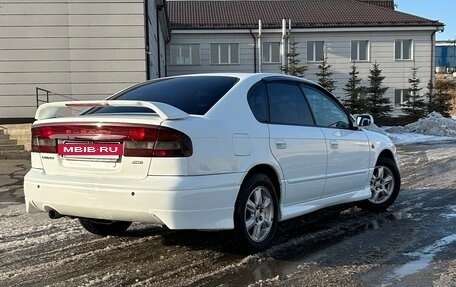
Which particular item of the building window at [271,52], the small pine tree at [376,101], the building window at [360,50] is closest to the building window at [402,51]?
the building window at [360,50]

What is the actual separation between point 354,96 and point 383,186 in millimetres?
22733

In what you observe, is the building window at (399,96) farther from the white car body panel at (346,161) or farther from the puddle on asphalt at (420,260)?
the puddle on asphalt at (420,260)

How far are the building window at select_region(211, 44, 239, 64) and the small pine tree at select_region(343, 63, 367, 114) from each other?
6.96 meters

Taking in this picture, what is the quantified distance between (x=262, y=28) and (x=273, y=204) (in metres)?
29.1

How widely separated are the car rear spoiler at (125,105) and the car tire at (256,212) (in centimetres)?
89

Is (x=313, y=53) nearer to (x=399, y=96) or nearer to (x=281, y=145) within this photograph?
(x=399, y=96)

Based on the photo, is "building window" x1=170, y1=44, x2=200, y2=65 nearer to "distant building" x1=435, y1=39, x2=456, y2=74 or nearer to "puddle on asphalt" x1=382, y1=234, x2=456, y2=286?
"puddle on asphalt" x1=382, y1=234, x2=456, y2=286

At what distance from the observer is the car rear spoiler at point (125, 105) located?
14.1ft

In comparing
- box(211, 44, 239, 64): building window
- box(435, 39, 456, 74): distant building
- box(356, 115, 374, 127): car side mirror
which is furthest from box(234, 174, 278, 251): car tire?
box(435, 39, 456, 74): distant building

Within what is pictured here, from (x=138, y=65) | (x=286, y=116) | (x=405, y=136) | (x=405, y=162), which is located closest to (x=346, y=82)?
(x=405, y=136)

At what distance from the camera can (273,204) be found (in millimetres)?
5086

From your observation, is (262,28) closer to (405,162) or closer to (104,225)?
(405,162)

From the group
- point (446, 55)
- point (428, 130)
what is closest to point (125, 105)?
point (428, 130)

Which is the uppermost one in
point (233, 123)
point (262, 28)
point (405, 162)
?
point (262, 28)
